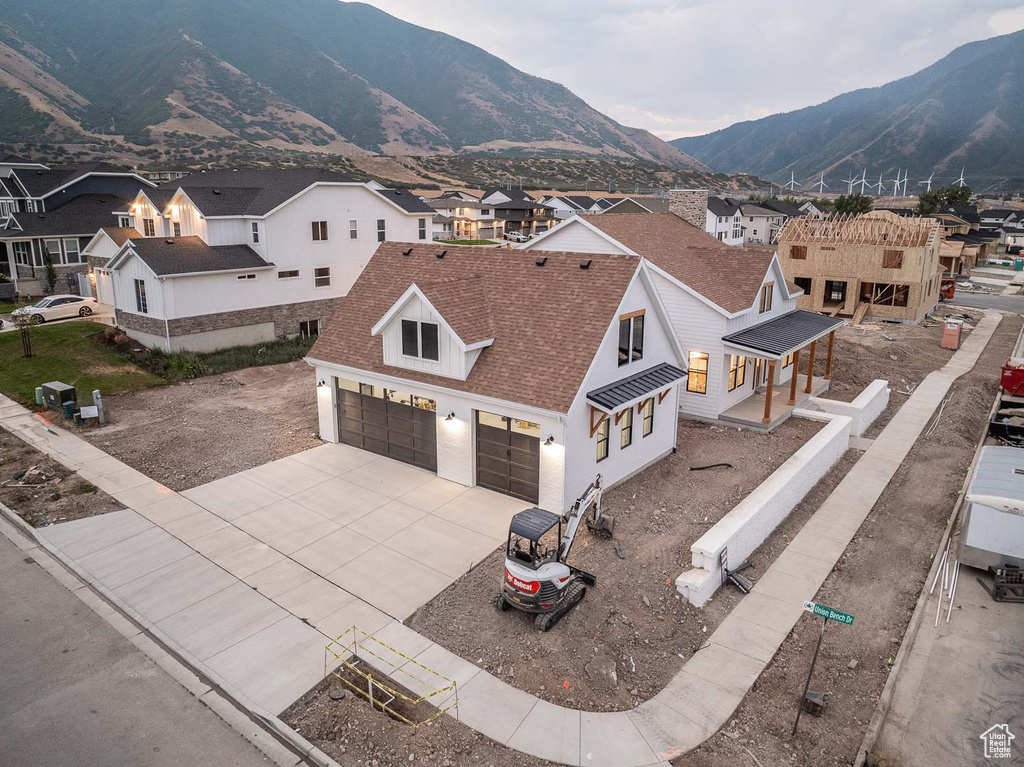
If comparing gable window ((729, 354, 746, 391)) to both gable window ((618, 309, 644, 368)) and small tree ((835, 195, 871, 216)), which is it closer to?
gable window ((618, 309, 644, 368))

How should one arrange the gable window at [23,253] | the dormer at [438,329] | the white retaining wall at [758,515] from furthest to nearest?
the gable window at [23,253], the dormer at [438,329], the white retaining wall at [758,515]

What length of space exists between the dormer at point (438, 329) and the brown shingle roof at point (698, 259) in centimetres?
995

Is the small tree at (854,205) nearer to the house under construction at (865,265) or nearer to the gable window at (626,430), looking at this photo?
the house under construction at (865,265)

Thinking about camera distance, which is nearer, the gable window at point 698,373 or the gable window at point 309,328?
the gable window at point 698,373

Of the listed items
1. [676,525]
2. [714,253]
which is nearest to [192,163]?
[714,253]

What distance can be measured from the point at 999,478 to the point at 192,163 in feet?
409

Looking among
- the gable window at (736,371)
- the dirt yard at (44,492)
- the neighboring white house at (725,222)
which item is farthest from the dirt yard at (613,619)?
the neighboring white house at (725,222)

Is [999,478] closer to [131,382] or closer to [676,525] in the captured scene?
[676,525]

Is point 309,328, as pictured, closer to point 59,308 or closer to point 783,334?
point 59,308

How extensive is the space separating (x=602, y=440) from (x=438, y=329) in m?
5.41

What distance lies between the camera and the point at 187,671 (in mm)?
10891

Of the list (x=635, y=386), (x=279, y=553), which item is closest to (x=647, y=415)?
(x=635, y=386)

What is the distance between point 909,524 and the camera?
684 inches

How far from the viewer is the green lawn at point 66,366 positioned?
86.7ft
